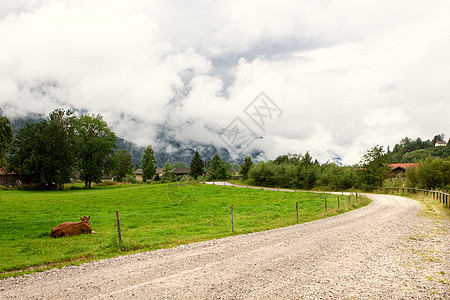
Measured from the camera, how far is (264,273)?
714cm

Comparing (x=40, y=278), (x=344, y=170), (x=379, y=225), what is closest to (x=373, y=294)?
(x=40, y=278)

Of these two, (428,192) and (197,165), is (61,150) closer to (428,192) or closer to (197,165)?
(197,165)

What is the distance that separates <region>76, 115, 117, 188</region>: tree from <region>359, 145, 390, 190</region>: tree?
5997cm

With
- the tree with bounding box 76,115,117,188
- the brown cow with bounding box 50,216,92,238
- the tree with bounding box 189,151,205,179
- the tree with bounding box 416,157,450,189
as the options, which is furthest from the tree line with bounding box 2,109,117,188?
the tree with bounding box 416,157,450,189

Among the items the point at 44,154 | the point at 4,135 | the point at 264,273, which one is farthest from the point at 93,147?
the point at 264,273

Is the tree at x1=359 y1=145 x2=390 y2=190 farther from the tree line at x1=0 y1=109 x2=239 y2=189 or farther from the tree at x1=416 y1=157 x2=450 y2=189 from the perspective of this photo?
the tree line at x1=0 y1=109 x2=239 y2=189

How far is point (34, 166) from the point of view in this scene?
178ft

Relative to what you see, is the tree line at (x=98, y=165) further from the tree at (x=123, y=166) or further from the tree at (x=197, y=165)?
the tree at (x=123, y=166)

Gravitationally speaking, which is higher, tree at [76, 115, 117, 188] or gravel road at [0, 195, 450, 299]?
tree at [76, 115, 117, 188]

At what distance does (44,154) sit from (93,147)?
10.3 meters

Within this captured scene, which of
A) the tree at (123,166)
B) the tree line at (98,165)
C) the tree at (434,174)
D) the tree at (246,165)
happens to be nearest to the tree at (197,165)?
the tree at (246,165)

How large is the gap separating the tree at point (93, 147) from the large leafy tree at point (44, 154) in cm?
300

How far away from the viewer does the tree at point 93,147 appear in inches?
2447

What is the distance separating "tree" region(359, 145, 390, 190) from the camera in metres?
47.1
